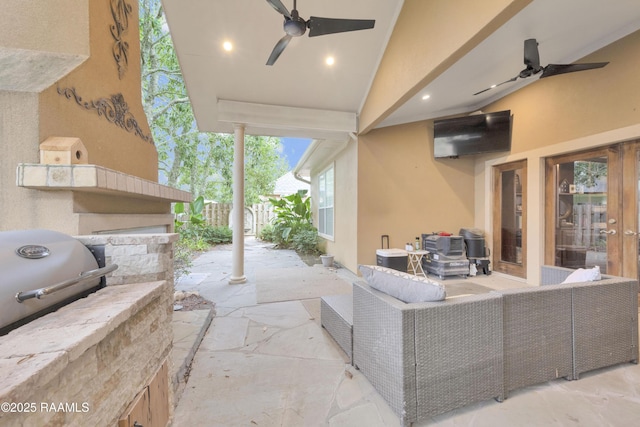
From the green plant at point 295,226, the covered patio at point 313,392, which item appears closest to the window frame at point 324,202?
the green plant at point 295,226

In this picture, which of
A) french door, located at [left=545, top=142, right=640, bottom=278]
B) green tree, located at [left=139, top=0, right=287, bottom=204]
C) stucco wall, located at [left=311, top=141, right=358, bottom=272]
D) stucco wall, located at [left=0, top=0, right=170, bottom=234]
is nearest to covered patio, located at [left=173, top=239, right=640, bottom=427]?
stucco wall, located at [left=0, top=0, right=170, bottom=234]

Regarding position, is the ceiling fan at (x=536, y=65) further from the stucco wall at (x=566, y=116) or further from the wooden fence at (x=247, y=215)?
the wooden fence at (x=247, y=215)

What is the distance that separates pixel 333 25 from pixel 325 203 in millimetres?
5543

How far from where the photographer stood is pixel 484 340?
1.82 metres

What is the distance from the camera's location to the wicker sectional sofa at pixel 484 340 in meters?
1.69

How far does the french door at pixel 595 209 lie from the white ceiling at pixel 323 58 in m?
1.71

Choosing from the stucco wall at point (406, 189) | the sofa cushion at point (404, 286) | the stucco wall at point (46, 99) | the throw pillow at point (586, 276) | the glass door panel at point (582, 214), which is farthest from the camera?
the stucco wall at point (406, 189)

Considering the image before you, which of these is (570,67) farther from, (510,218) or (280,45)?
(280,45)

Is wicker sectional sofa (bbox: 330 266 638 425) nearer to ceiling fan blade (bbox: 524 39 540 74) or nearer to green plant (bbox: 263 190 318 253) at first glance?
ceiling fan blade (bbox: 524 39 540 74)

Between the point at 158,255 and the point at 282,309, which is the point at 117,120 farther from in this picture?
the point at 282,309

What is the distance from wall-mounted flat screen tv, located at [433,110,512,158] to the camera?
5180mm

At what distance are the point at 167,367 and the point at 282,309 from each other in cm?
215

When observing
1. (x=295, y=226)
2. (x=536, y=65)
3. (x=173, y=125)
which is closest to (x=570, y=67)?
(x=536, y=65)

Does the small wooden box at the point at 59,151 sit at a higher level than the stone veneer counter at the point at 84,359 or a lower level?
higher
